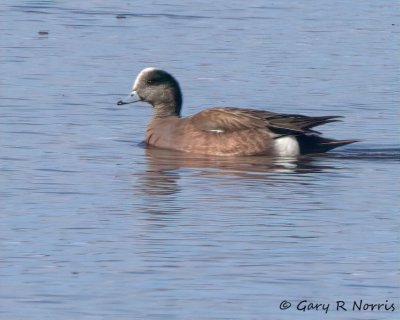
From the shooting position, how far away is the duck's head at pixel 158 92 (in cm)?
1622

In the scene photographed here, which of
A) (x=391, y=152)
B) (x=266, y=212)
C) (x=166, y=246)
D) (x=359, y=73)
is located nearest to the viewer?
(x=166, y=246)

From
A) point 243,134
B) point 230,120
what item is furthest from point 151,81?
point 243,134

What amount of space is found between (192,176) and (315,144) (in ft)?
6.54

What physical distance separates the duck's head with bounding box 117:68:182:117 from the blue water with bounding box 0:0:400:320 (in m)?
0.33

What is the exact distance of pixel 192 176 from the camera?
13531 millimetres

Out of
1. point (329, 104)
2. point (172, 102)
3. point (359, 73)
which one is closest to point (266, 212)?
point (172, 102)

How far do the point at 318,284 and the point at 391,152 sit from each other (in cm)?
555

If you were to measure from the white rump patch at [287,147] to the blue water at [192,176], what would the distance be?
254 mm

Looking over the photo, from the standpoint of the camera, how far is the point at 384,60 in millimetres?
20484

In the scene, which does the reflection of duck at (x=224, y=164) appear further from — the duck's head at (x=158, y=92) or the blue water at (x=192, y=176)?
the duck's head at (x=158, y=92)

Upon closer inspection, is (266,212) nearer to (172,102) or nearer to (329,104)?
(172,102)

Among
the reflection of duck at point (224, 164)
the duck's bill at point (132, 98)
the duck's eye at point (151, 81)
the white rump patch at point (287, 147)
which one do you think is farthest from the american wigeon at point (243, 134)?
the duck's eye at point (151, 81)

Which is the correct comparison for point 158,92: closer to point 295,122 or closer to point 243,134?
point 243,134

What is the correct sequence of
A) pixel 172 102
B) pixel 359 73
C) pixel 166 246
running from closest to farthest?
pixel 166 246, pixel 172 102, pixel 359 73
